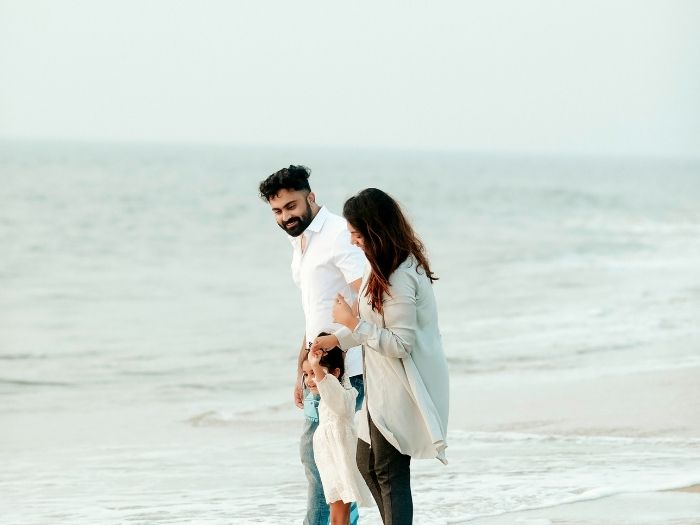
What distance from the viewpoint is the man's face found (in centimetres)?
432

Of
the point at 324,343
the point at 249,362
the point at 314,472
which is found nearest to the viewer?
the point at 324,343

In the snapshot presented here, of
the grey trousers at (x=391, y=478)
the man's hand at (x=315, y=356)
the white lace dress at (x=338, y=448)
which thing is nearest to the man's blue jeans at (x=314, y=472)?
the white lace dress at (x=338, y=448)

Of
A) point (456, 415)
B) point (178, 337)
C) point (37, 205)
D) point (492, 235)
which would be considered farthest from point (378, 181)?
point (456, 415)

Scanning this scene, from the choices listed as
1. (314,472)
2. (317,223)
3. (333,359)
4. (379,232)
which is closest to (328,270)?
(317,223)

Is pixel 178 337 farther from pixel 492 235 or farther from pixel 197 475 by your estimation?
pixel 492 235

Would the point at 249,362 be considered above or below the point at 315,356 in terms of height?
below

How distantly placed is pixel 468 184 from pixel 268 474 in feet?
227

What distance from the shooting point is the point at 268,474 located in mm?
6656

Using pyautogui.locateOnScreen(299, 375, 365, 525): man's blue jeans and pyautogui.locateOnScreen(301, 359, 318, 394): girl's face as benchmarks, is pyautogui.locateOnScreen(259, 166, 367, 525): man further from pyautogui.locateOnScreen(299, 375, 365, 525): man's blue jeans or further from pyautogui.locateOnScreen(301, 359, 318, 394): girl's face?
pyautogui.locateOnScreen(301, 359, 318, 394): girl's face

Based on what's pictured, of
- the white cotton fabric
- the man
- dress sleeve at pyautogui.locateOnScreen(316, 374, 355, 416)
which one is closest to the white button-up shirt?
the man

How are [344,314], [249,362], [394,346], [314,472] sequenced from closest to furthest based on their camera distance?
[394,346]
[344,314]
[314,472]
[249,362]

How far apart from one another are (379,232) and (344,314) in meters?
0.30

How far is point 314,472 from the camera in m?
4.38

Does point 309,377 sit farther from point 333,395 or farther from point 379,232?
point 379,232
